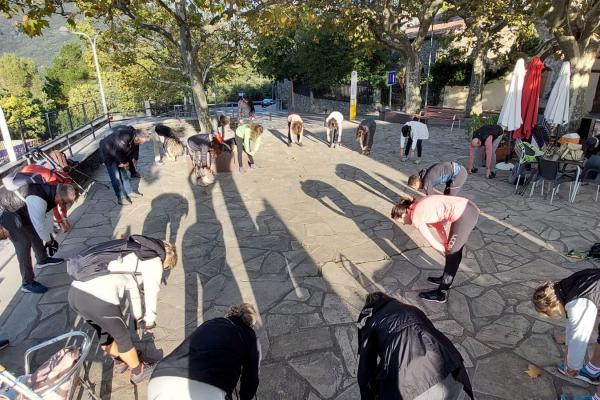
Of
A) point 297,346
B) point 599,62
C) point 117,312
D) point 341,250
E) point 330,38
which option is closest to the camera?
point 117,312

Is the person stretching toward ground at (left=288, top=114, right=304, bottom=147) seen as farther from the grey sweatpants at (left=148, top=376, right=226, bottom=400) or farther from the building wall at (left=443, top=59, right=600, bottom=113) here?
the building wall at (left=443, top=59, right=600, bottom=113)

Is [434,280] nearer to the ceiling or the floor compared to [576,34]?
nearer to the floor

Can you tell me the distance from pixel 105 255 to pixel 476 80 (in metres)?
19.8

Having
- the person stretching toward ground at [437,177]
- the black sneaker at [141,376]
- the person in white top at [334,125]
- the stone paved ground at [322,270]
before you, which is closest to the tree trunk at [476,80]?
the person in white top at [334,125]

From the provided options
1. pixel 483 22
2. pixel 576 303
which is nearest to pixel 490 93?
pixel 483 22

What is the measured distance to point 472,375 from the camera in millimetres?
3678

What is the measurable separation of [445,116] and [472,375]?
1998 cm

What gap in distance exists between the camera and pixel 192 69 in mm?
14820

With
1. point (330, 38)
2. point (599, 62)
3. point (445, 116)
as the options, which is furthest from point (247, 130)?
point (599, 62)

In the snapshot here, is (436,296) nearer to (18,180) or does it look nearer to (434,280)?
(434,280)

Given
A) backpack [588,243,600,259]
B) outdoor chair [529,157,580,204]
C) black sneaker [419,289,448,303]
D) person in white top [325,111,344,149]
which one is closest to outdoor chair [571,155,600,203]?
outdoor chair [529,157,580,204]

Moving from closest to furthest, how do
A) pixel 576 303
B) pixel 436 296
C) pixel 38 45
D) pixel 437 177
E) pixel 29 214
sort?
pixel 576 303 → pixel 29 214 → pixel 436 296 → pixel 437 177 → pixel 38 45

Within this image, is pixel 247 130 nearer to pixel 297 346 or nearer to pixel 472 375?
pixel 297 346

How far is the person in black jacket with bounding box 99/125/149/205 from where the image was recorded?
773 cm
